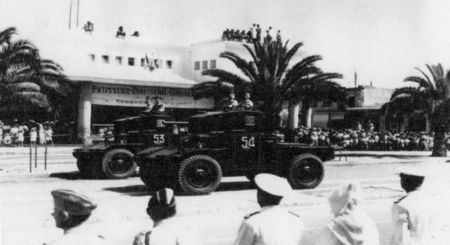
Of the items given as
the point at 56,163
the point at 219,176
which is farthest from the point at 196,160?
the point at 56,163

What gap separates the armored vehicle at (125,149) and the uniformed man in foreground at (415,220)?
10773 millimetres

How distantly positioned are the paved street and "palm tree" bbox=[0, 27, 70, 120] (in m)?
7.81

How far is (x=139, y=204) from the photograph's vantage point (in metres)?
10.9

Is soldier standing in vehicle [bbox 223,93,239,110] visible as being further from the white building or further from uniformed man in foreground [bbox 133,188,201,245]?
the white building

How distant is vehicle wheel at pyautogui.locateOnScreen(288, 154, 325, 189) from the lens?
13.2m

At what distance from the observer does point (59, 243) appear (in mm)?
3014

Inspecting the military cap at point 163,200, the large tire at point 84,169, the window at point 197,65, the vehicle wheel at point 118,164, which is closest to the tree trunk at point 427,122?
the window at point 197,65

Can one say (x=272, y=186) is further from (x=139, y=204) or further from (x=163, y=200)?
(x=139, y=204)

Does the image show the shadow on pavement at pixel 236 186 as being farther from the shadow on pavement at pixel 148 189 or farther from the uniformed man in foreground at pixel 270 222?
the uniformed man in foreground at pixel 270 222

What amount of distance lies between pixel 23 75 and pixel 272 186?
2332cm

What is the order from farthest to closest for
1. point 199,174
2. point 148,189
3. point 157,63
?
point 157,63
point 148,189
point 199,174

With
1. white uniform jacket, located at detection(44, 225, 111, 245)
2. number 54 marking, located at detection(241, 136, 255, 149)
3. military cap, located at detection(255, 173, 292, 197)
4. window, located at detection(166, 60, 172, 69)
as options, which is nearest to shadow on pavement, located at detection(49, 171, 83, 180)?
number 54 marking, located at detection(241, 136, 255, 149)

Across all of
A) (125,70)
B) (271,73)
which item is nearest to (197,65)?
(125,70)

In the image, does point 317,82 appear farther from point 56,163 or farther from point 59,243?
point 59,243
